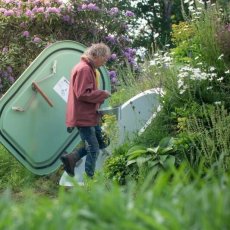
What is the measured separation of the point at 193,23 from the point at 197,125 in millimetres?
2528

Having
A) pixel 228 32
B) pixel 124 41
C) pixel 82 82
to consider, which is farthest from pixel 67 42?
pixel 124 41

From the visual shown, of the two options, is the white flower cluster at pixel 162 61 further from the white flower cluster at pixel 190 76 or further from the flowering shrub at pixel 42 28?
the flowering shrub at pixel 42 28

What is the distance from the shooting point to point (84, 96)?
7.38 m

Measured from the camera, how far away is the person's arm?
A: 291 inches

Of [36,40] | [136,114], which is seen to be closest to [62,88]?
[136,114]

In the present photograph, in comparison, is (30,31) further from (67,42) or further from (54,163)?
(54,163)

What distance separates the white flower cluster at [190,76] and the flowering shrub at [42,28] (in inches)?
153

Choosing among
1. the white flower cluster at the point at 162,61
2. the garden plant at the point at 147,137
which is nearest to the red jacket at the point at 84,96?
the garden plant at the point at 147,137

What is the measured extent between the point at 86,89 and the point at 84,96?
0.29 feet

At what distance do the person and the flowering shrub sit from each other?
123 inches

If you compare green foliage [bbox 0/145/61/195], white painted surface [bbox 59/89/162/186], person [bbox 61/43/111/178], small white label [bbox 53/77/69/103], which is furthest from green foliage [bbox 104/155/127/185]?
small white label [bbox 53/77/69/103]

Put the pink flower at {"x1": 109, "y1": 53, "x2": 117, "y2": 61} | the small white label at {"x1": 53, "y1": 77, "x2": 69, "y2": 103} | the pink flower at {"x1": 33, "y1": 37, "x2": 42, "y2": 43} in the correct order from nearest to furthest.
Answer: the small white label at {"x1": 53, "y1": 77, "x2": 69, "y2": 103} → the pink flower at {"x1": 33, "y1": 37, "x2": 42, "y2": 43} → the pink flower at {"x1": 109, "y1": 53, "x2": 117, "y2": 61}

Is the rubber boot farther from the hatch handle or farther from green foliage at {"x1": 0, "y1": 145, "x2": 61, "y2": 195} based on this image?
the hatch handle

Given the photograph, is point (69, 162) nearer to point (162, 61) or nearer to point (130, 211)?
point (162, 61)
